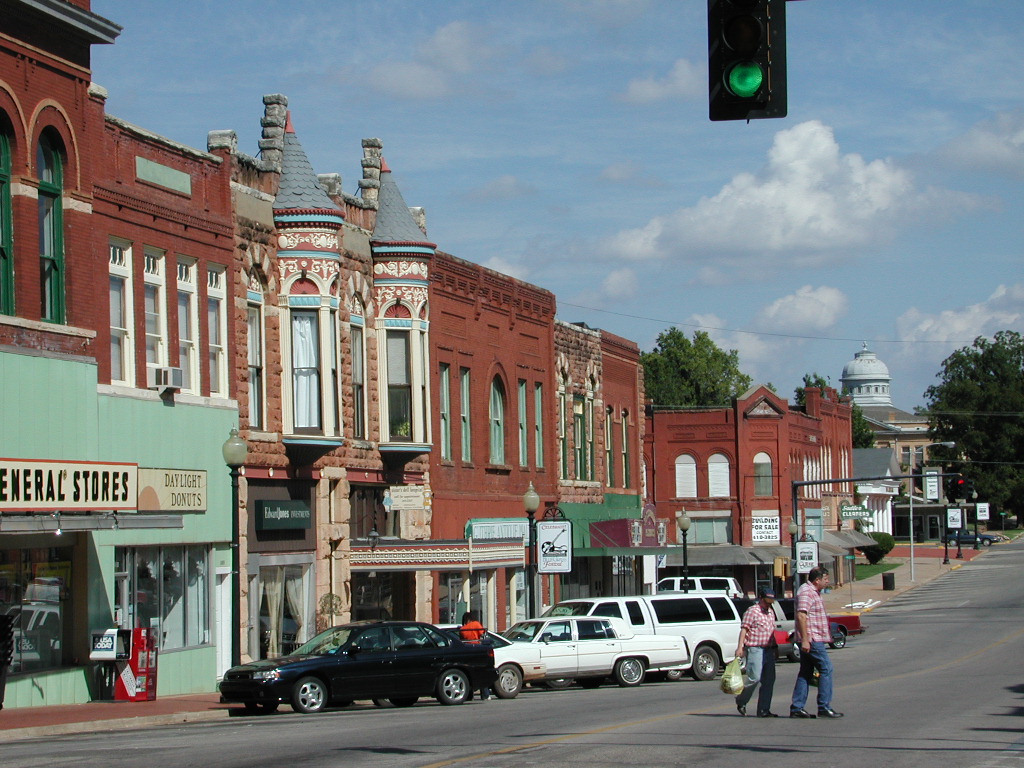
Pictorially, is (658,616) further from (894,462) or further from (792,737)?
(894,462)

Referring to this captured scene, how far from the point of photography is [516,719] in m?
20.1

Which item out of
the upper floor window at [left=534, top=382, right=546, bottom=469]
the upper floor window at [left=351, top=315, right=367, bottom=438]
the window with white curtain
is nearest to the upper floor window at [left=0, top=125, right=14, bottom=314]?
the window with white curtain

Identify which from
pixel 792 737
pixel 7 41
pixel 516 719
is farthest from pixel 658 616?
pixel 7 41

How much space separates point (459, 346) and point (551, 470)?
27.5 feet

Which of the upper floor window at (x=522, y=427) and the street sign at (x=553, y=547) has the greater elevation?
the upper floor window at (x=522, y=427)

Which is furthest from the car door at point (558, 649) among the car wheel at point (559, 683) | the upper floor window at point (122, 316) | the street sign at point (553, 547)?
the upper floor window at point (122, 316)

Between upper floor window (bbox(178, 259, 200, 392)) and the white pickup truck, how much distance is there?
293 inches

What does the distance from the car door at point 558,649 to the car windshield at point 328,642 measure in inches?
232

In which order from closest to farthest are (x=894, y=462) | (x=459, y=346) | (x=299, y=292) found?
1. (x=299, y=292)
2. (x=459, y=346)
3. (x=894, y=462)

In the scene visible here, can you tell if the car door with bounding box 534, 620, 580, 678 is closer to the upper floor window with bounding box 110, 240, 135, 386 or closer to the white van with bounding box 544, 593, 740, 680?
the white van with bounding box 544, 593, 740, 680

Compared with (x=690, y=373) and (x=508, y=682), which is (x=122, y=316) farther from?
(x=690, y=373)

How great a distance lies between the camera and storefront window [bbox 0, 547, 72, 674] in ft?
75.2

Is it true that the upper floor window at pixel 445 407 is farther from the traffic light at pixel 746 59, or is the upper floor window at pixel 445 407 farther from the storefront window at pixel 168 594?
the traffic light at pixel 746 59

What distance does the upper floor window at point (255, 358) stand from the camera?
29547mm
